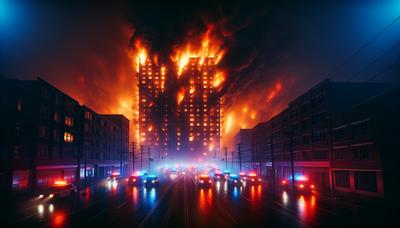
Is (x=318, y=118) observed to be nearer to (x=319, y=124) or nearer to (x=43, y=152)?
(x=319, y=124)

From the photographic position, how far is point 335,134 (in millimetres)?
51312

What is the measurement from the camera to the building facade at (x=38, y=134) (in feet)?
154

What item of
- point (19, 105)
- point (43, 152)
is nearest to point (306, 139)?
point (43, 152)

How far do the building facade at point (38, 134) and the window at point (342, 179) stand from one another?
41307mm

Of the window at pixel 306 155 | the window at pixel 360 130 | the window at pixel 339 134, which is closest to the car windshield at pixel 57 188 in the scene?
the window at pixel 360 130

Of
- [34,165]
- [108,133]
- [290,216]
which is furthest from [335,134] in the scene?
[108,133]

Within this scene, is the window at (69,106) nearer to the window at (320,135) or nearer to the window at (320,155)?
the window at (320,135)

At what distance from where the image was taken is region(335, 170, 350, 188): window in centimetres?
4756

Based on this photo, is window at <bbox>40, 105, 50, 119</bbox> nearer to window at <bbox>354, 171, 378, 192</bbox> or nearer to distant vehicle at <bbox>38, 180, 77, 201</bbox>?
distant vehicle at <bbox>38, 180, 77, 201</bbox>

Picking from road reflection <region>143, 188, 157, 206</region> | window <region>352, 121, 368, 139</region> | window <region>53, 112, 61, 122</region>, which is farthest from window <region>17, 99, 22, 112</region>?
window <region>352, 121, 368, 139</region>

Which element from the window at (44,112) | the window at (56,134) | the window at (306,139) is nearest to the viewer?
the window at (44,112)

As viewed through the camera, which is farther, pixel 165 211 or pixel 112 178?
pixel 112 178

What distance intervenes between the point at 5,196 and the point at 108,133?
186 ft

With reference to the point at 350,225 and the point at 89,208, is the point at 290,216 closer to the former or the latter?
the point at 350,225
